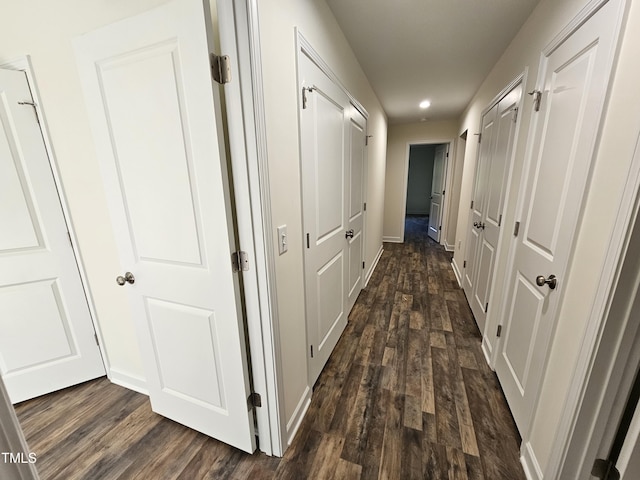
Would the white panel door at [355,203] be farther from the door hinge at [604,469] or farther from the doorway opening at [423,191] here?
the doorway opening at [423,191]

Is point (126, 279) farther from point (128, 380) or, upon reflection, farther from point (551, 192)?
point (551, 192)

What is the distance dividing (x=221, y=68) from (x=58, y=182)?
136 cm

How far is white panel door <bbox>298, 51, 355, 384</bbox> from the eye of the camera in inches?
56.3

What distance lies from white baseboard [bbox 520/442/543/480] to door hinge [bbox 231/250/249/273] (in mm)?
1562

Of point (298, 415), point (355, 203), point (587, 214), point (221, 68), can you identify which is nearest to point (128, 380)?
point (298, 415)

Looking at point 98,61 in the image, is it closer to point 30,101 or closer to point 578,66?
point 30,101

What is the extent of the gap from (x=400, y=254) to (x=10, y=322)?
15.2ft

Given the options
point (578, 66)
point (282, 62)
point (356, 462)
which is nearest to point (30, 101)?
point (282, 62)

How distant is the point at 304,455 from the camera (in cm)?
132

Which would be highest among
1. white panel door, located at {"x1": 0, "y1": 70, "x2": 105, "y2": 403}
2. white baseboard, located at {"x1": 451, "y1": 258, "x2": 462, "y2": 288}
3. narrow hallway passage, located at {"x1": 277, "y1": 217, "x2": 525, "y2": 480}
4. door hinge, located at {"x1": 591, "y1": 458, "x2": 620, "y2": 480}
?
white panel door, located at {"x1": 0, "y1": 70, "x2": 105, "y2": 403}

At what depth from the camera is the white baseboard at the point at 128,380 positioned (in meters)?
1.72

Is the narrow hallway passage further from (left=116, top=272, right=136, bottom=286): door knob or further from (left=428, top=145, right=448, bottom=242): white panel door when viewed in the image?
(left=428, top=145, right=448, bottom=242): white panel door

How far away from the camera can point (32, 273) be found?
1555 mm

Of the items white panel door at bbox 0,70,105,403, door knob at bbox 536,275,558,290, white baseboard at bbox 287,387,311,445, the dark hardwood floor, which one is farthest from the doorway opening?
white panel door at bbox 0,70,105,403
